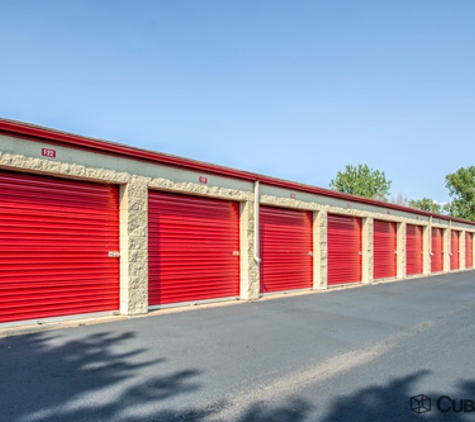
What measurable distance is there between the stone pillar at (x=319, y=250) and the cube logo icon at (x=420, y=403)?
9.26m

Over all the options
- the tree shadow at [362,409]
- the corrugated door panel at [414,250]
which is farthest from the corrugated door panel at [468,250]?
the tree shadow at [362,409]

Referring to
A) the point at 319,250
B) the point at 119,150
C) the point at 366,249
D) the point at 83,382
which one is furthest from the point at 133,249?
the point at 366,249

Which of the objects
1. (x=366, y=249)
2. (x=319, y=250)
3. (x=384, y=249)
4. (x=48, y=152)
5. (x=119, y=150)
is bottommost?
(x=384, y=249)

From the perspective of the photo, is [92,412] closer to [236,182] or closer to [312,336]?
[312,336]

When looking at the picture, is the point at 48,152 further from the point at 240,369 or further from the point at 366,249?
the point at 366,249

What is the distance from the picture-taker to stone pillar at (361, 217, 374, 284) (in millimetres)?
16328

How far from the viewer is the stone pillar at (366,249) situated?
1633cm

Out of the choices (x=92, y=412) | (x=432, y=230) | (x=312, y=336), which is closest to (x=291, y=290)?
(x=312, y=336)

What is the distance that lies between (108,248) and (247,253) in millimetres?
3940

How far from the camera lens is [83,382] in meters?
4.62

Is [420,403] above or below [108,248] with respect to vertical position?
below

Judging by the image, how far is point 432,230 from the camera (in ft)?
76.3

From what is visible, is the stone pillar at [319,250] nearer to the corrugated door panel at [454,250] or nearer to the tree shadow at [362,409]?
the tree shadow at [362,409]

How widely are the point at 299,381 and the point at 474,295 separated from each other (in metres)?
11.0
